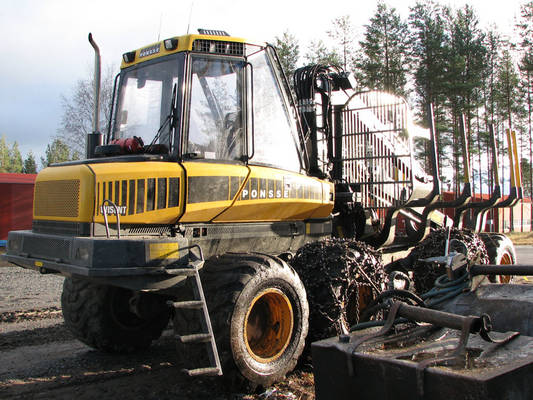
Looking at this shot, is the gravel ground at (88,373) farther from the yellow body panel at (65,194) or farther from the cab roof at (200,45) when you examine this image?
the cab roof at (200,45)

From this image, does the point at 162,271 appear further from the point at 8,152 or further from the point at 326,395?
the point at 8,152

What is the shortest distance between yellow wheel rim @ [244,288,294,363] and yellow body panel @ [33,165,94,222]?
1612 mm

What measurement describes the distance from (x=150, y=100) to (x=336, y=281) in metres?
2.53

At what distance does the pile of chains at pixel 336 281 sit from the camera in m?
4.98

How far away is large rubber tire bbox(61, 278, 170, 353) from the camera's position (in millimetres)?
5621

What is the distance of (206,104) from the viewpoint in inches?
195

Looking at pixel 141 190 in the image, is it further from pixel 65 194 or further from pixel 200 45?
pixel 200 45

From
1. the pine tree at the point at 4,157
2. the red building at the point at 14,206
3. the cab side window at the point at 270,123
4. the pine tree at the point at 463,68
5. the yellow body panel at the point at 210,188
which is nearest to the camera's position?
the yellow body panel at the point at 210,188

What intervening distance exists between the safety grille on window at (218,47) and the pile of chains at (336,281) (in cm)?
204

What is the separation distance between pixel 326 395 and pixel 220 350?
49.1 inches

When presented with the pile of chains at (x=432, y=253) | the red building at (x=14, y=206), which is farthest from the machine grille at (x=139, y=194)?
the red building at (x=14, y=206)

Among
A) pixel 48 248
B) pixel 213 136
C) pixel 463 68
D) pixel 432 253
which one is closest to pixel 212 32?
pixel 213 136

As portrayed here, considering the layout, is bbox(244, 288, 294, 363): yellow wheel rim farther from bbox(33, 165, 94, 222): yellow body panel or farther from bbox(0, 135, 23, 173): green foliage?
bbox(0, 135, 23, 173): green foliage

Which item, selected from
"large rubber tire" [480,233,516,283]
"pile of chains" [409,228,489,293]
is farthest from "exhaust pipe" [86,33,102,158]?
"large rubber tire" [480,233,516,283]
